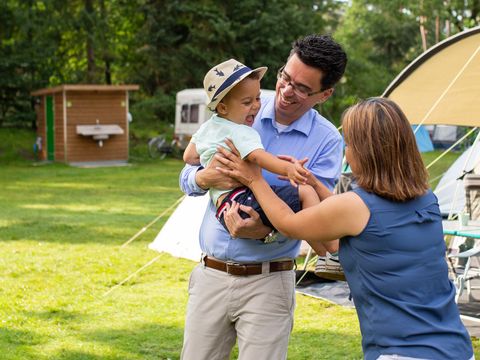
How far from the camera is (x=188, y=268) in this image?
799 centimetres

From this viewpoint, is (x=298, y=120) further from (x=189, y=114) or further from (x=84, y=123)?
(x=189, y=114)

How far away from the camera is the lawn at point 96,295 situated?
5.37 metres

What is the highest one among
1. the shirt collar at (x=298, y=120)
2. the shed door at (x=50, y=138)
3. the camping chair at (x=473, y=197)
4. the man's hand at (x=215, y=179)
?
the shirt collar at (x=298, y=120)

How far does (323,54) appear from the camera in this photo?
2705 mm

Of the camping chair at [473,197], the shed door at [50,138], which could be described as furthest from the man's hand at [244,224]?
the shed door at [50,138]

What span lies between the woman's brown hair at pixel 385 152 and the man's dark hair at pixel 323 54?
47 centimetres

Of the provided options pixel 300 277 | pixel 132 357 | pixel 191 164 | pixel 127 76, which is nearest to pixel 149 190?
pixel 300 277

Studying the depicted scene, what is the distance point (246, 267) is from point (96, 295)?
4.35m

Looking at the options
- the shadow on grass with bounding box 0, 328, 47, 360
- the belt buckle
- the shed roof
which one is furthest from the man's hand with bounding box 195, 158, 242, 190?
the shed roof

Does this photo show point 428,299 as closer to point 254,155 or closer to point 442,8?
point 254,155

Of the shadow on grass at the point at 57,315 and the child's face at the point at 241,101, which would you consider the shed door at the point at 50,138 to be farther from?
the child's face at the point at 241,101

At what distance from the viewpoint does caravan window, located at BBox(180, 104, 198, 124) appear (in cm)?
2550

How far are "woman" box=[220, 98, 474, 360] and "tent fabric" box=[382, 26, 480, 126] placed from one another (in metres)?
4.83

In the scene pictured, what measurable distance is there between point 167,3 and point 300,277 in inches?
916
